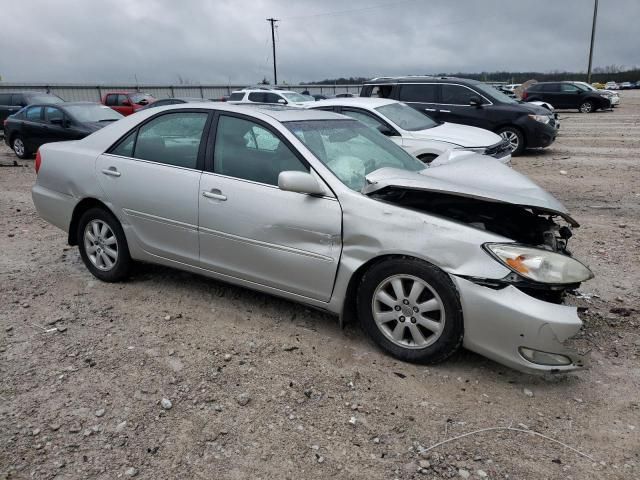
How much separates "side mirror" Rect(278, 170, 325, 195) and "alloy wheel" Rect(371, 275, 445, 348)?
2.43 feet

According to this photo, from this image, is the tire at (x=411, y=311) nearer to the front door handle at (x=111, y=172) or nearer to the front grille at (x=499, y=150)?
the front door handle at (x=111, y=172)

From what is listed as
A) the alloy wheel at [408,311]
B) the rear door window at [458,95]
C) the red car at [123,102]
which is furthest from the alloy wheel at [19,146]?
the alloy wheel at [408,311]

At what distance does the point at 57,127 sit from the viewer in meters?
12.2

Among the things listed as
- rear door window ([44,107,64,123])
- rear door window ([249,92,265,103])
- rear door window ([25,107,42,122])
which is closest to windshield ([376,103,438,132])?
rear door window ([44,107,64,123])

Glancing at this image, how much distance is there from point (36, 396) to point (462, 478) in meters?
2.35

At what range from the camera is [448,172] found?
371 cm

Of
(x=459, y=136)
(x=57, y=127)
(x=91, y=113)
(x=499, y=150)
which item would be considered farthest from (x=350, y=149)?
(x=57, y=127)

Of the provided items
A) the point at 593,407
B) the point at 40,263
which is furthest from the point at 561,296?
the point at 40,263

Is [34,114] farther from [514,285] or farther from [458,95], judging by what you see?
[514,285]

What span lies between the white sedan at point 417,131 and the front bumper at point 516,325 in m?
→ 4.92

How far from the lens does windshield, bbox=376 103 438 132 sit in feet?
27.3

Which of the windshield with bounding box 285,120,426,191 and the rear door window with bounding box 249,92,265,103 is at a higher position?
the rear door window with bounding box 249,92,265,103

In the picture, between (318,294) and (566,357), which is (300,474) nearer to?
(318,294)

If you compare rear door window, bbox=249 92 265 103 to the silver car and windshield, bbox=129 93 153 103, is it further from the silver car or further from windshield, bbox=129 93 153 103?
the silver car
